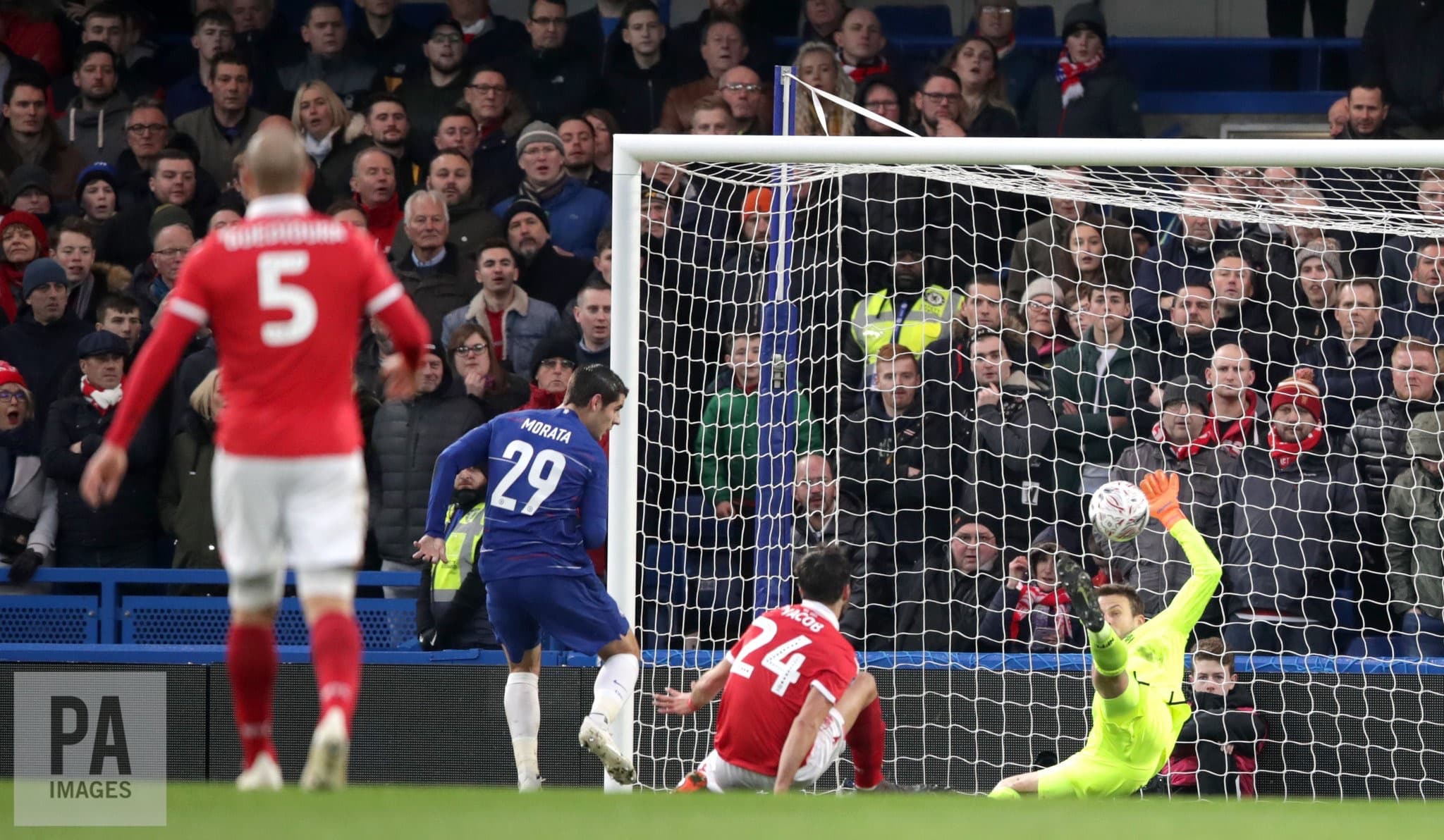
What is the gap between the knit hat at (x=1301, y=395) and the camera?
9547mm

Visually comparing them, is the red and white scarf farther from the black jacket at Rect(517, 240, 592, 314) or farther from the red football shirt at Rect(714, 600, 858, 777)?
the red football shirt at Rect(714, 600, 858, 777)

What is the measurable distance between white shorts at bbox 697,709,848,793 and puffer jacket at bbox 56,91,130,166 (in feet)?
22.2

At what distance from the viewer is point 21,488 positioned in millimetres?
10141

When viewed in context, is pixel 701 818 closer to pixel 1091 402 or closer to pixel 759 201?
pixel 1091 402

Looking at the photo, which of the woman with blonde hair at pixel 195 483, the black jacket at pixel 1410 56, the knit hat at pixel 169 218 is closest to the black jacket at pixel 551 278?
the woman with blonde hair at pixel 195 483

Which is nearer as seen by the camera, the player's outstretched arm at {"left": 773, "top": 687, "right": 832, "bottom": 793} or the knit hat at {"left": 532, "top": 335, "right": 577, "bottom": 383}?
the player's outstretched arm at {"left": 773, "top": 687, "right": 832, "bottom": 793}

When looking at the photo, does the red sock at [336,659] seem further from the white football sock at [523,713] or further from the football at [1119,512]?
the football at [1119,512]

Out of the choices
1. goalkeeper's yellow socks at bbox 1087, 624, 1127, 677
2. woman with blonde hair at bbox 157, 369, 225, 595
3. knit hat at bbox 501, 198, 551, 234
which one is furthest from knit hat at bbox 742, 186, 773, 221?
goalkeeper's yellow socks at bbox 1087, 624, 1127, 677

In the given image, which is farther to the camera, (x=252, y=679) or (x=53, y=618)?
(x=53, y=618)

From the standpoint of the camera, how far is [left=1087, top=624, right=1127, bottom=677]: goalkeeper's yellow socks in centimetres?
737

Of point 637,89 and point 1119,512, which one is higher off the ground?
point 637,89

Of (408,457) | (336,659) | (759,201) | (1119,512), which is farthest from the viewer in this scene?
(759,201)

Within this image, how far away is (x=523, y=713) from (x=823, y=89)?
4483mm

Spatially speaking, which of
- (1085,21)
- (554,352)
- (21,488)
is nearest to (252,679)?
(554,352)
